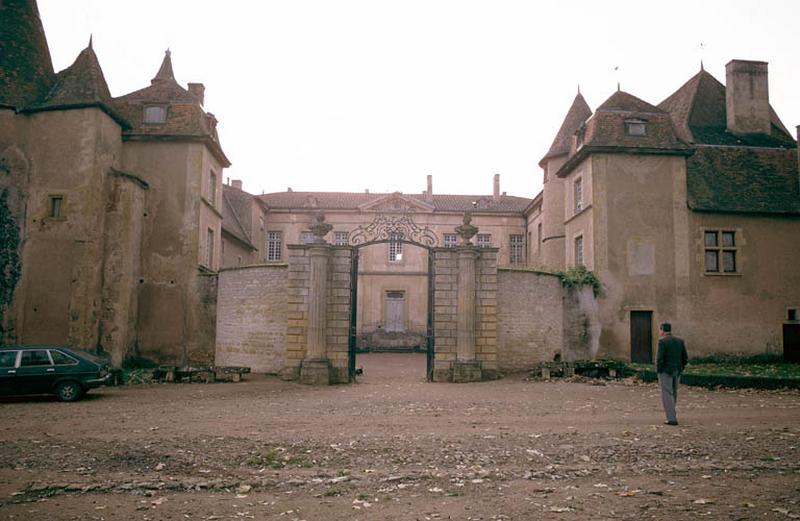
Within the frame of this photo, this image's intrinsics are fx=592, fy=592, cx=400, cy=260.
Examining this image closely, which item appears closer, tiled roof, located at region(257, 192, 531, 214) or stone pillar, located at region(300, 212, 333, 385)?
stone pillar, located at region(300, 212, 333, 385)

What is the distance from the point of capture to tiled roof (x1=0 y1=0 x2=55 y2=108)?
18.3 meters

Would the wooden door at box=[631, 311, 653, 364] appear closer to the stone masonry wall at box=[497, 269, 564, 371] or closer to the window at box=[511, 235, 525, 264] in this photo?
the stone masonry wall at box=[497, 269, 564, 371]

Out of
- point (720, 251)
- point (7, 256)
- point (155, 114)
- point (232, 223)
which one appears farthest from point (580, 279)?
point (232, 223)

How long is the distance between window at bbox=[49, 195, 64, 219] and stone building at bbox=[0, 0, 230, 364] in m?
0.03

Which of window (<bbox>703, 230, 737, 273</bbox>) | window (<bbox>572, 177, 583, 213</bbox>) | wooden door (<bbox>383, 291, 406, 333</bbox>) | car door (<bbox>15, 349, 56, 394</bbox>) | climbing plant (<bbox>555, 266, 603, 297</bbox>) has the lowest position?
car door (<bbox>15, 349, 56, 394</bbox>)

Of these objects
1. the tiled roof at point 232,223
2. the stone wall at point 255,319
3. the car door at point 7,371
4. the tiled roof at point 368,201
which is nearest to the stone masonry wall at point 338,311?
the stone wall at point 255,319

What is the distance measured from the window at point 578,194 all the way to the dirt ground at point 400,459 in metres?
10.5

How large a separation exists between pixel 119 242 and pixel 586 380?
48.1ft

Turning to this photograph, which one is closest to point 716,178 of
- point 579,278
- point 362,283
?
point 579,278

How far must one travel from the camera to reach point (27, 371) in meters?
12.6

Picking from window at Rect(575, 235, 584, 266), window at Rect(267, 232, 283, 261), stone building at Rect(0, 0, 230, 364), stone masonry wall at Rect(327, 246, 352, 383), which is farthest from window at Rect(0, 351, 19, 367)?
window at Rect(267, 232, 283, 261)

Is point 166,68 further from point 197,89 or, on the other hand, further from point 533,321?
point 533,321

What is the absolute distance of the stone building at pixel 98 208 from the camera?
57.5ft

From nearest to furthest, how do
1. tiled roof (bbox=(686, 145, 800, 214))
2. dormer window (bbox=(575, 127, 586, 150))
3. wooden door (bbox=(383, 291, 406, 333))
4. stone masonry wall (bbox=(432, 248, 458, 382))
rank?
stone masonry wall (bbox=(432, 248, 458, 382)) < tiled roof (bbox=(686, 145, 800, 214)) < dormer window (bbox=(575, 127, 586, 150)) < wooden door (bbox=(383, 291, 406, 333))
